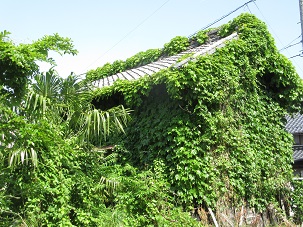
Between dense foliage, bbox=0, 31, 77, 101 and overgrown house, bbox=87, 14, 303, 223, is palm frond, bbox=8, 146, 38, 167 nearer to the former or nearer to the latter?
dense foliage, bbox=0, 31, 77, 101

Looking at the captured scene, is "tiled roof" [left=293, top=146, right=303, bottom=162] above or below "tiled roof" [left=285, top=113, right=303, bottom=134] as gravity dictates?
below

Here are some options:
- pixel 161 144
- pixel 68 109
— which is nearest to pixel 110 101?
pixel 161 144

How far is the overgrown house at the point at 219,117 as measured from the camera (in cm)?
897

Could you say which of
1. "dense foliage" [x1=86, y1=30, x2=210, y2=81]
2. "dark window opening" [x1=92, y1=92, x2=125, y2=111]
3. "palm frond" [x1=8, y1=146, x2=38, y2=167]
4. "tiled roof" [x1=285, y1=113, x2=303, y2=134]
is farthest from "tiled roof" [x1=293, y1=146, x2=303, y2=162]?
"palm frond" [x1=8, y1=146, x2=38, y2=167]

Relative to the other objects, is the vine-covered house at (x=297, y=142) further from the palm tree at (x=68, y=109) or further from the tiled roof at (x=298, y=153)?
the palm tree at (x=68, y=109)

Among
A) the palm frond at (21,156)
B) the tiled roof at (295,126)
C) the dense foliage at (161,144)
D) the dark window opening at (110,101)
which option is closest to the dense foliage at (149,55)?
the dense foliage at (161,144)

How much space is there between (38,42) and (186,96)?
4.21 meters

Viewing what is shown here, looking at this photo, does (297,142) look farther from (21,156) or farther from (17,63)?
(17,63)

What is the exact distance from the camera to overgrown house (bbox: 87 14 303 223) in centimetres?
897

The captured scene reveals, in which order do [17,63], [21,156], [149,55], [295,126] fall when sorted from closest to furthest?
[17,63], [21,156], [149,55], [295,126]

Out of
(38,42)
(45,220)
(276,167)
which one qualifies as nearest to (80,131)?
(45,220)

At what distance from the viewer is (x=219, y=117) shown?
945 cm

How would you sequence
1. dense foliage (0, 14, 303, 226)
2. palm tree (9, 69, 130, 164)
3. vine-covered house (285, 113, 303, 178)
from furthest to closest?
vine-covered house (285, 113, 303, 178)
palm tree (9, 69, 130, 164)
dense foliage (0, 14, 303, 226)

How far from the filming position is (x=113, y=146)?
10422 mm
